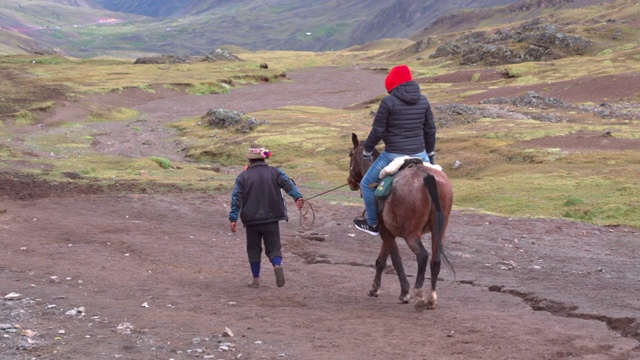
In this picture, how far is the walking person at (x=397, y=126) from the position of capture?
1336 centimetres

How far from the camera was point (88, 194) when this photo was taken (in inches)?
1024

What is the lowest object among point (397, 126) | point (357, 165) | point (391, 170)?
point (357, 165)

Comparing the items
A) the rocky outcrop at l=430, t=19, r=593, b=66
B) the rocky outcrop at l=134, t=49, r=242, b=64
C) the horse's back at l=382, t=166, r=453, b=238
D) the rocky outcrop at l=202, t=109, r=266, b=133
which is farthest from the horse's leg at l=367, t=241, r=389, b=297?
the rocky outcrop at l=134, t=49, r=242, b=64

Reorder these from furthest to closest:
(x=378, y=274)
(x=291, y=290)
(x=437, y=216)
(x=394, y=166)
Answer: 1. (x=291, y=290)
2. (x=378, y=274)
3. (x=394, y=166)
4. (x=437, y=216)

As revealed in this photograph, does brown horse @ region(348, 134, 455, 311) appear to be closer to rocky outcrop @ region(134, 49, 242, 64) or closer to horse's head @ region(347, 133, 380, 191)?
horse's head @ region(347, 133, 380, 191)

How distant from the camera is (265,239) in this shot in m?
14.8

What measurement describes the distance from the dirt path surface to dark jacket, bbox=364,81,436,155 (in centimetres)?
260

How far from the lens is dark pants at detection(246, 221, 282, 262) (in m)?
14.7

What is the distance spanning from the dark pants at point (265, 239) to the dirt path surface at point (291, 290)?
65 centimetres

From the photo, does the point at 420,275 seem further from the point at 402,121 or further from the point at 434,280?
the point at 402,121

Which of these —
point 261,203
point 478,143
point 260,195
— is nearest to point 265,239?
point 261,203

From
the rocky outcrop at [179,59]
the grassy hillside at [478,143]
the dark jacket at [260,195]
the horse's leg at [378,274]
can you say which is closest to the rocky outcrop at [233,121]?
the grassy hillside at [478,143]

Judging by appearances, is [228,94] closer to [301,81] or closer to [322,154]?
[301,81]

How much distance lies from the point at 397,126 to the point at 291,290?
141 inches
